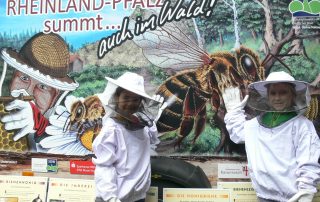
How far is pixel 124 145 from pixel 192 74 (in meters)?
0.90

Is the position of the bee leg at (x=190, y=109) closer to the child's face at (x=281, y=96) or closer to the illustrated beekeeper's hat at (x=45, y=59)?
the child's face at (x=281, y=96)

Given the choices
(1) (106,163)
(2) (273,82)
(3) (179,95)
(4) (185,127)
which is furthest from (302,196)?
(1) (106,163)

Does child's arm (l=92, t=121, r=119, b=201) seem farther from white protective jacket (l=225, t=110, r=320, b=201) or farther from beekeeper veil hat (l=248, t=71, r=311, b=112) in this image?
beekeeper veil hat (l=248, t=71, r=311, b=112)

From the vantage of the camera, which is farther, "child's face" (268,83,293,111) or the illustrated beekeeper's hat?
the illustrated beekeeper's hat

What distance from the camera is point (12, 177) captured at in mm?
4379

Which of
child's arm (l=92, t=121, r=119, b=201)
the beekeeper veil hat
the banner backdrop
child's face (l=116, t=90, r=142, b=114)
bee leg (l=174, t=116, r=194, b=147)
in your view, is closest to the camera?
child's arm (l=92, t=121, r=119, b=201)

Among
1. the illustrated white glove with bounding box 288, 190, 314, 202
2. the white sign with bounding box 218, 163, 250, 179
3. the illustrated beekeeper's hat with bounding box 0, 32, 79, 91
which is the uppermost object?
the illustrated beekeeper's hat with bounding box 0, 32, 79, 91

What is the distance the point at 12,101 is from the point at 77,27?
36.9 inches

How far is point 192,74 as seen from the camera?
13.1ft

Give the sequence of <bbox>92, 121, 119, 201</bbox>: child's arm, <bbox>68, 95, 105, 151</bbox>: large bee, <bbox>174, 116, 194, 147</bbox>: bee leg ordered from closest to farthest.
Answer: <bbox>92, 121, 119, 201</bbox>: child's arm < <bbox>174, 116, 194, 147</bbox>: bee leg < <bbox>68, 95, 105, 151</bbox>: large bee

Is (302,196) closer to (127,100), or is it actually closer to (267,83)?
(267,83)

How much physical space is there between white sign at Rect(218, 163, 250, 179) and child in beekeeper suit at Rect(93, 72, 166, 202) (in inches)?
26.0

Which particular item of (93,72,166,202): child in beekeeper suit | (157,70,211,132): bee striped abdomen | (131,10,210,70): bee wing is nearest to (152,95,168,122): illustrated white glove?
(157,70,211,132): bee striped abdomen

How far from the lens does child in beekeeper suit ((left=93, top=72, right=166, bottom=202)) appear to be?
Result: 3.50 meters
